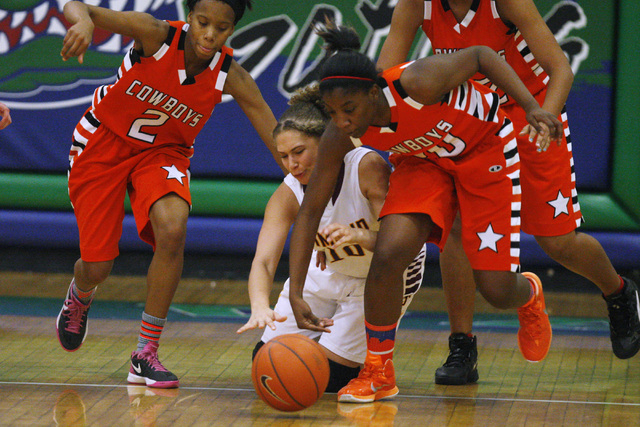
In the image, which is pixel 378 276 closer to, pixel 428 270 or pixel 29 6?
pixel 428 270

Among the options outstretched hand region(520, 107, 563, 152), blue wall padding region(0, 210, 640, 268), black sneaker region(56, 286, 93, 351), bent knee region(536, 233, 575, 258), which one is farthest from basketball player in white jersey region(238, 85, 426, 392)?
blue wall padding region(0, 210, 640, 268)

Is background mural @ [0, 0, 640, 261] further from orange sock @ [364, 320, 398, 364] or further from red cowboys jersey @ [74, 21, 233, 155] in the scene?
orange sock @ [364, 320, 398, 364]

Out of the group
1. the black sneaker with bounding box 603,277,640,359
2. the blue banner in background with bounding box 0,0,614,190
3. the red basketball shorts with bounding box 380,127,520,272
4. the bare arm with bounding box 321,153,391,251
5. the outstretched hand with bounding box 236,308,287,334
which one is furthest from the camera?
the blue banner in background with bounding box 0,0,614,190

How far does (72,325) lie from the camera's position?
→ 400cm

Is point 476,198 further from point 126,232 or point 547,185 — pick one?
point 126,232

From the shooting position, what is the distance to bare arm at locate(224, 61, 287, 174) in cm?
382

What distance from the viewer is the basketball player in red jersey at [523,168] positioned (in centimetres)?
364

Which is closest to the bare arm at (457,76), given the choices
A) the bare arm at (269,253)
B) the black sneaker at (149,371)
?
the bare arm at (269,253)

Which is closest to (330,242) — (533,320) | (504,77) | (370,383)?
(370,383)

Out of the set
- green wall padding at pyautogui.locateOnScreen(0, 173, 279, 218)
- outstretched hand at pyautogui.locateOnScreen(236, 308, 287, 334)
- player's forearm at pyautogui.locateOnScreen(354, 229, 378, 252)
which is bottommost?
green wall padding at pyautogui.locateOnScreen(0, 173, 279, 218)

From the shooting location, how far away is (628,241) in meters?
5.59

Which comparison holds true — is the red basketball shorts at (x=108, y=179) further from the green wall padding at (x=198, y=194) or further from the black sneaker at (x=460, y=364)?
the green wall padding at (x=198, y=194)

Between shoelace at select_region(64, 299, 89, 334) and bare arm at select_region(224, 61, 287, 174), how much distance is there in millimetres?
1120

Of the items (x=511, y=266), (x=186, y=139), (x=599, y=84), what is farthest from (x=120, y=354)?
(x=599, y=84)
